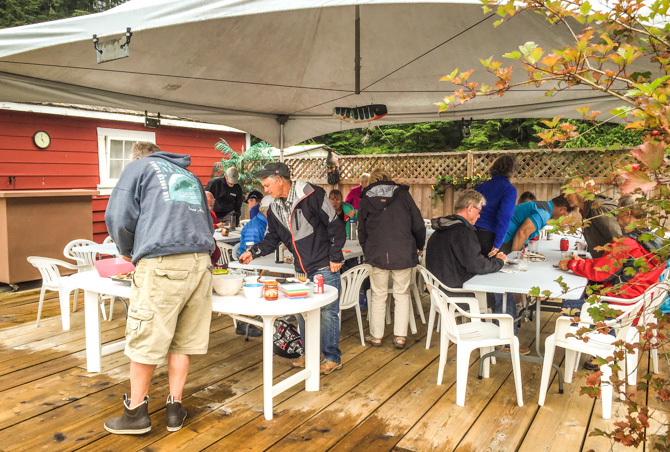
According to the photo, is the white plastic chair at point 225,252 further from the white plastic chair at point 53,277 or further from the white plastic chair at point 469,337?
the white plastic chair at point 469,337

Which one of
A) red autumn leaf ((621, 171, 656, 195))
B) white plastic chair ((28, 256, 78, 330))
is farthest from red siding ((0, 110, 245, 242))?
red autumn leaf ((621, 171, 656, 195))

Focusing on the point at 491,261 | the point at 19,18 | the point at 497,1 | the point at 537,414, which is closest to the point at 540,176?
the point at 491,261

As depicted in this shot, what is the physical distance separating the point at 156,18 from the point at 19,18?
15981mm

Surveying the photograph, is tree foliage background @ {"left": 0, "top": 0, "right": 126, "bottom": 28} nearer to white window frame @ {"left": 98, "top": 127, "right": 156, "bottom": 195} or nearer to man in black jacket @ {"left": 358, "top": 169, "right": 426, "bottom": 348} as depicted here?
white window frame @ {"left": 98, "top": 127, "right": 156, "bottom": 195}

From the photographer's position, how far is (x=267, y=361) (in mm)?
Result: 2840

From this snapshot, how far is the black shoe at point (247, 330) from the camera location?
14.3 ft

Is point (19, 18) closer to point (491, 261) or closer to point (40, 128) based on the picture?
point (40, 128)

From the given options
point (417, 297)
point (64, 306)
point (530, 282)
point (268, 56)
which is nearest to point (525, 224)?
point (417, 297)

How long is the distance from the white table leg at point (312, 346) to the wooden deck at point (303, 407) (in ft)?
0.25

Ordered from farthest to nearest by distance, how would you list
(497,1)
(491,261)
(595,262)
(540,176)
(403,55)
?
(540,176)
(403,55)
(491,261)
(595,262)
(497,1)

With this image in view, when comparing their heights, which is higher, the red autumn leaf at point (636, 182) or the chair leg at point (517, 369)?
the red autumn leaf at point (636, 182)

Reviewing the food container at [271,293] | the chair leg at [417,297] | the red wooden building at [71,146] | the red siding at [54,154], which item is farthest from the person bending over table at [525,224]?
the red siding at [54,154]

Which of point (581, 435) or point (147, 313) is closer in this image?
point (147, 313)

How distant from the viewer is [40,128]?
739 centimetres
